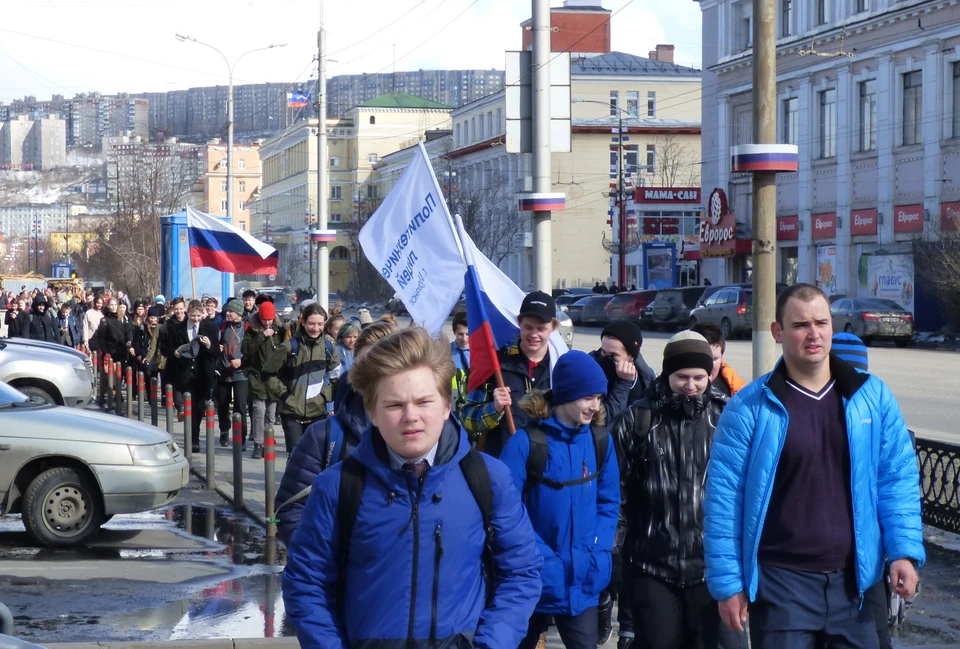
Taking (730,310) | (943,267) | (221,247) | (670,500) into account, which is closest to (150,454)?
(670,500)

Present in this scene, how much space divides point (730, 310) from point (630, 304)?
968 cm

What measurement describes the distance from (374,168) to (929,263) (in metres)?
82.6

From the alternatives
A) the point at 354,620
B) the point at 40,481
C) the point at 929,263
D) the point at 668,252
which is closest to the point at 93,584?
the point at 40,481

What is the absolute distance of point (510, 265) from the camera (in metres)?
87.5

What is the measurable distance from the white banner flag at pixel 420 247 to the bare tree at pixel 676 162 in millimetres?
73386

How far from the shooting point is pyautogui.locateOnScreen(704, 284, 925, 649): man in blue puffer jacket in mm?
4211

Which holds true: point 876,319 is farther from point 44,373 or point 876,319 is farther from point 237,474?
point 237,474

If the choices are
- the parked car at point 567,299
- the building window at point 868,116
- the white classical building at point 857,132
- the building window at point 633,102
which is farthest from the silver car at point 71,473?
the building window at point 633,102

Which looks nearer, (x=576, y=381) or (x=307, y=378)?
(x=576, y=381)

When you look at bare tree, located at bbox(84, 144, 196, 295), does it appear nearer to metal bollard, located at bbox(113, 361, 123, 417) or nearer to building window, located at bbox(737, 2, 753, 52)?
metal bollard, located at bbox(113, 361, 123, 417)

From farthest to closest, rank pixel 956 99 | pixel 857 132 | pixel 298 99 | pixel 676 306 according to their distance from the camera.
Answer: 1. pixel 857 132
2. pixel 676 306
3. pixel 956 99
4. pixel 298 99

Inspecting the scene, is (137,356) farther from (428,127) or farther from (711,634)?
(428,127)

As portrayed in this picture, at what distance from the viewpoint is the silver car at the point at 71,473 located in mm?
9766

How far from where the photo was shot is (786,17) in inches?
2023
